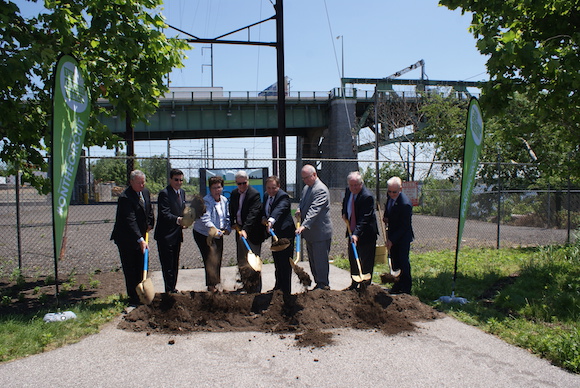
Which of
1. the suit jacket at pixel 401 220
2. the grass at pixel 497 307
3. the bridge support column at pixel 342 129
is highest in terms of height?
the bridge support column at pixel 342 129

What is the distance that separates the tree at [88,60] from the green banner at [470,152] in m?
4.50

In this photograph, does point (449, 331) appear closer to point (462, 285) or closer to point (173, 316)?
point (462, 285)

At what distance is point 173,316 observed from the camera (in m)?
5.17

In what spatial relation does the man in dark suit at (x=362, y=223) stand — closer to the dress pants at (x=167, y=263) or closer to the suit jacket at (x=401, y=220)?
the suit jacket at (x=401, y=220)

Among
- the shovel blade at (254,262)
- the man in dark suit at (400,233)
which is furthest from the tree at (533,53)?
the shovel blade at (254,262)

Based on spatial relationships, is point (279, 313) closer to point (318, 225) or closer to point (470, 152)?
point (318, 225)

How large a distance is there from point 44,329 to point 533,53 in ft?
23.2

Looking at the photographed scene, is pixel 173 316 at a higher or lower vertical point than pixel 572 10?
lower

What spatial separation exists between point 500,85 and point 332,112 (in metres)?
32.3

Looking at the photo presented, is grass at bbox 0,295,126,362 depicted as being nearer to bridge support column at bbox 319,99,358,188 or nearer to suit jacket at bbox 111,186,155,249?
suit jacket at bbox 111,186,155,249

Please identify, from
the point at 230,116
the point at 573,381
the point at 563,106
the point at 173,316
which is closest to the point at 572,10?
the point at 563,106

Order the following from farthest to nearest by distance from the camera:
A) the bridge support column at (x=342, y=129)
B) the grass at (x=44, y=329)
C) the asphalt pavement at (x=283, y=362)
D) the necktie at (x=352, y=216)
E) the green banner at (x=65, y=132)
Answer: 1. the bridge support column at (x=342, y=129)
2. the necktie at (x=352, y=216)
3. the green banner at (x=65, y=132)
4. the grass at (x=44, y=329)
5. the asphalt pavement at (x=283, y=362)

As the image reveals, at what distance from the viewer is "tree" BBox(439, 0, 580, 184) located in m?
6.04

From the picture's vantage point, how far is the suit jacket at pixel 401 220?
6492 millimetres
